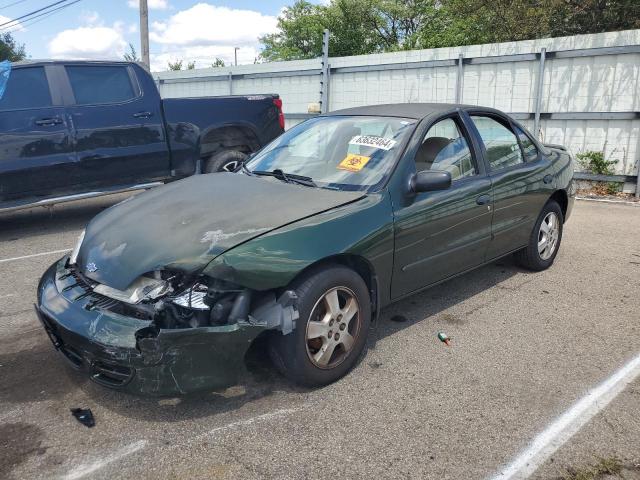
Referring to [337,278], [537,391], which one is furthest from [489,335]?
[337,278]

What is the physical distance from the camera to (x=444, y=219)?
3820 millimetres

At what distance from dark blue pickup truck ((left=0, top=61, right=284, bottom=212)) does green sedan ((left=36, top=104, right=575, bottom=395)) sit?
125 inches

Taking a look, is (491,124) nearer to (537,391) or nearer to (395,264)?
(395,264)

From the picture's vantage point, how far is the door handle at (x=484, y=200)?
4124 mm

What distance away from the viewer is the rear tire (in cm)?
502

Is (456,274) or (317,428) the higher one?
(456,274)

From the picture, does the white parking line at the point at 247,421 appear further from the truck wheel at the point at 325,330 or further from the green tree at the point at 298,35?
the green tree at the point at 298,35

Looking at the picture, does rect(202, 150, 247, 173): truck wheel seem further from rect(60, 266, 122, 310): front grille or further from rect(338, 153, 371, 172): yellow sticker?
rect(60, 266, 122, 310): front grille

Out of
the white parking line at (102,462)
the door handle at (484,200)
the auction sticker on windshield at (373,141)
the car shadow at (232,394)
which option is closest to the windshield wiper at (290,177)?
the auction sticker on windshield at (373,141)

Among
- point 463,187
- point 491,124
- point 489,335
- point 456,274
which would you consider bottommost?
point 489,335

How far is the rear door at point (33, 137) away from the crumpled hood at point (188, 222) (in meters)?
3.24

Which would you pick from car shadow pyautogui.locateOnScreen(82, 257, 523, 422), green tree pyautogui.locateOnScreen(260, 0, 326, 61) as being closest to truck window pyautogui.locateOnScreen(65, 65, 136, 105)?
car shadow pyautogui.locateOnScreen(82, 257, 523, 422)

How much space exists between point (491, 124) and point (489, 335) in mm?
1808

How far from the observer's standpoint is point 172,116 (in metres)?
7.21
